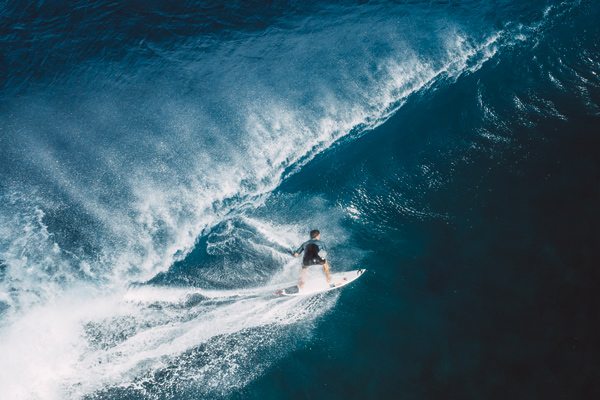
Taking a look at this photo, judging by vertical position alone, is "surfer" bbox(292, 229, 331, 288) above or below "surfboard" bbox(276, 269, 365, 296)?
above

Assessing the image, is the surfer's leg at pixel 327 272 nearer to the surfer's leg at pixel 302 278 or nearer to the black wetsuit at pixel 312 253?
the black wetsuit at pixel 312 253

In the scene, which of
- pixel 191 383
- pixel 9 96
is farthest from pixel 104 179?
pixel 191 383

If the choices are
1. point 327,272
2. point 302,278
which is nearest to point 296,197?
point 302,278

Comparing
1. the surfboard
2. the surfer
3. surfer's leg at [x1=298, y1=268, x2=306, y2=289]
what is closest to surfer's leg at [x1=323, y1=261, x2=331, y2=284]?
the surfer

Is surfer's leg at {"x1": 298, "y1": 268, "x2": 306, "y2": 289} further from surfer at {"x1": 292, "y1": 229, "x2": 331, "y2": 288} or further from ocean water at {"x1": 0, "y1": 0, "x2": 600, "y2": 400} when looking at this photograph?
ocean water at {"x1": 0, "y1": 0, "x2": 600, "y2": 400}

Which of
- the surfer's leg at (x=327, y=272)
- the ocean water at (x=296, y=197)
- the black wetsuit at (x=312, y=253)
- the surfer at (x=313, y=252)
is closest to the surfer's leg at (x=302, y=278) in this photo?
the surfer at (x=313, y=252)
